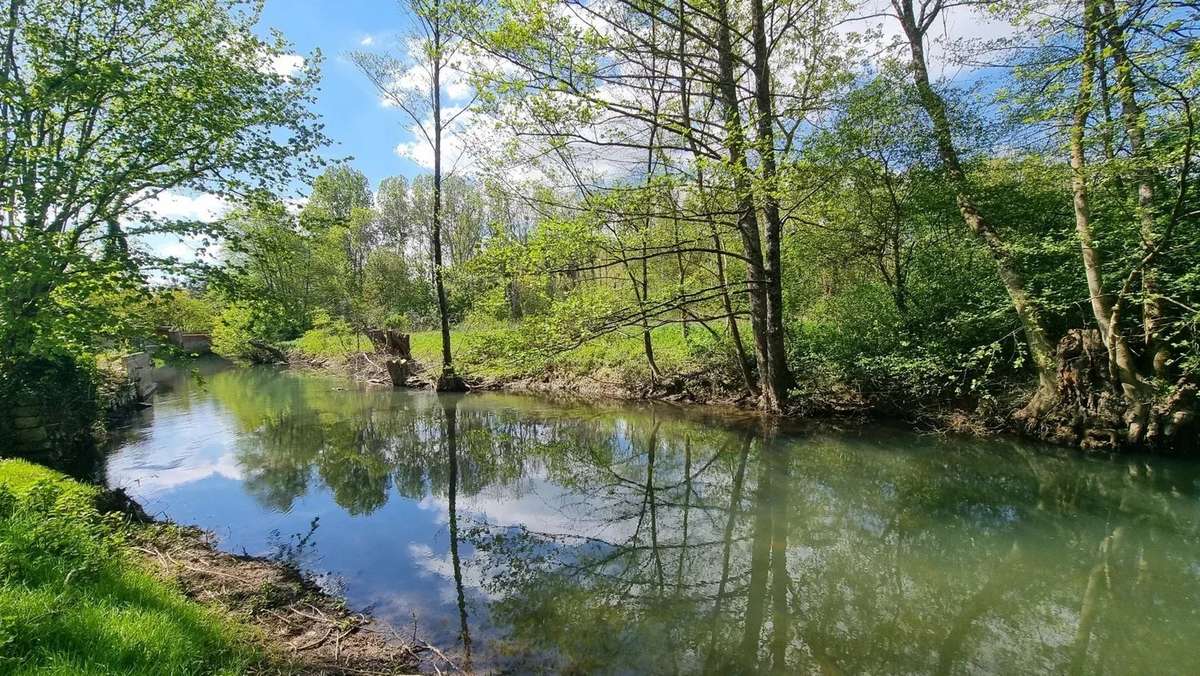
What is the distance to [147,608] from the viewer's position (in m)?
3.79

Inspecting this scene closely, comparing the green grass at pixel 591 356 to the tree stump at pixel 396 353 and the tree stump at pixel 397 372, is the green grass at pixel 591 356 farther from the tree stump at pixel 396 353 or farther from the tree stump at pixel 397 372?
the tree stump at pixel 397 372

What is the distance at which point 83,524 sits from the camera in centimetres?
464

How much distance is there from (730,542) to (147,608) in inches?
216

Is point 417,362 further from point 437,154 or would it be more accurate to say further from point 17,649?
point 17,649

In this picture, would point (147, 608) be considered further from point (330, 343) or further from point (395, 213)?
point (395, 213)

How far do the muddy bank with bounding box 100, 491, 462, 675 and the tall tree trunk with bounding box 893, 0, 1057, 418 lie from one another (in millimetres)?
10698

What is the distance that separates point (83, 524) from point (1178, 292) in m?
13.6

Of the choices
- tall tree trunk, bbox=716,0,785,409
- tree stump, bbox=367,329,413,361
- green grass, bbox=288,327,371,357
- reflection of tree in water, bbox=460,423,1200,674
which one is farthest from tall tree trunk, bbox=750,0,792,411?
green grass, bbox=288,327,371,357

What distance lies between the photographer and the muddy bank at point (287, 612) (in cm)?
416

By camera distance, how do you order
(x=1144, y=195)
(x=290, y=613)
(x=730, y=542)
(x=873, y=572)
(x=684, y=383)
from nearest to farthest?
(x=290, y=613) < (x=873, y=572) < (x=730, y=542) < (x=1144, y=195) < (x=684, y=383)

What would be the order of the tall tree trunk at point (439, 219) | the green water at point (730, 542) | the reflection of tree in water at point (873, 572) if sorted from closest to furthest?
the reflection of tree in water at point (873, 572)
the green water at point (730, 542)
the tall tree trunk at point (439, 219)

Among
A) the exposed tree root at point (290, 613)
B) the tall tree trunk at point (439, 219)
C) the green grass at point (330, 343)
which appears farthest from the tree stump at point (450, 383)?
the exposed tree root at point (290, 613)

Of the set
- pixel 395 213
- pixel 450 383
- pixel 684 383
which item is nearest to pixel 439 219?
pixel 450 383

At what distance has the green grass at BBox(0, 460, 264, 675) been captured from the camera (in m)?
2.97
